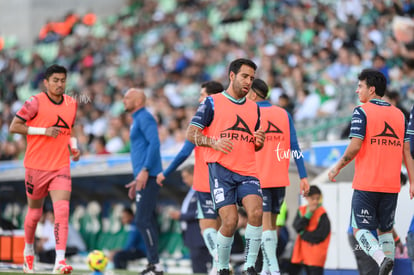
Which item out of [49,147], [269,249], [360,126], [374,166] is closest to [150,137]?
[49,147]

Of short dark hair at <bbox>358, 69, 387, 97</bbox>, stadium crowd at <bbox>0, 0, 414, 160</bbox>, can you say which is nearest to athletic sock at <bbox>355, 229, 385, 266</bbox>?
short dark hair at <bbox>358, 69, 387, 97</bbox>

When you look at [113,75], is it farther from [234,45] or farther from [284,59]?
[284,59]

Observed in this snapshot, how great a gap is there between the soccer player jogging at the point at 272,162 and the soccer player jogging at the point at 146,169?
165 centimetres

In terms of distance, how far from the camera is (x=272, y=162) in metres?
9.87

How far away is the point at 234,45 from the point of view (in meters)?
24.2

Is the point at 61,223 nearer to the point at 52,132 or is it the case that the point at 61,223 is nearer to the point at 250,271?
the point at 52,132

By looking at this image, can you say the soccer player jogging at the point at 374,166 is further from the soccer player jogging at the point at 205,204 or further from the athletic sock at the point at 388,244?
the soccer player jogging at the point at 205,204

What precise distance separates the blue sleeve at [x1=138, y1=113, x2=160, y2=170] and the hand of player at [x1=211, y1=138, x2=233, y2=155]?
262 centimetres

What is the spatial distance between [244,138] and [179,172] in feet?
23.8

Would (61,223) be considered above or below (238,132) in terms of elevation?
below

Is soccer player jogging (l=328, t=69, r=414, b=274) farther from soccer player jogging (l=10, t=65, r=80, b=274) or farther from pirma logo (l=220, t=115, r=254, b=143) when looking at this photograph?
soccer player jogging (l=10, t=65, r=80, b=274)

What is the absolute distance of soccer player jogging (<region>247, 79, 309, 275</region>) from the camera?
31.9 ft

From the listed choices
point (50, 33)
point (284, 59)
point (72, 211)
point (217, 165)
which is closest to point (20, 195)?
point (72, 211)

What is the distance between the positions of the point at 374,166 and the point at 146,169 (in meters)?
3.24
